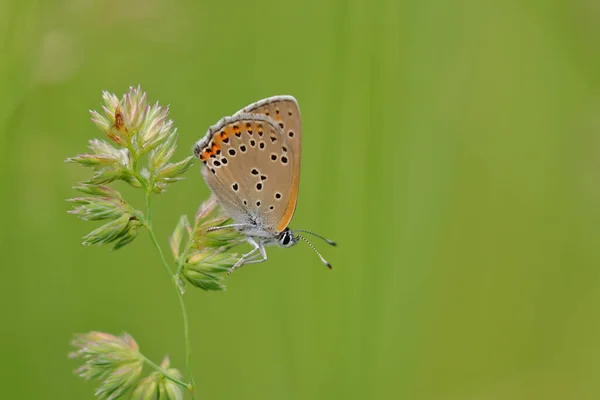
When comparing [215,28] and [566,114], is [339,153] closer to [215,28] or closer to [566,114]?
[215,28]

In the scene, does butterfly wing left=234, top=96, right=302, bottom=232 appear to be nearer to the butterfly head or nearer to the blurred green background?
the butterfly head

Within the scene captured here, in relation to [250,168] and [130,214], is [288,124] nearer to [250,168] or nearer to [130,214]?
[250,168]

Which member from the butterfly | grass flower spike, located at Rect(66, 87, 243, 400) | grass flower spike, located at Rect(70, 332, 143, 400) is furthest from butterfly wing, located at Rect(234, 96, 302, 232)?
grass flower spike, located at Rect(70, 332, 143, 400)

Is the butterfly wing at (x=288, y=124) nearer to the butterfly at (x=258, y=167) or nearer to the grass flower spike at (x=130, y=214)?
the butterfly at (x=258, y=167)

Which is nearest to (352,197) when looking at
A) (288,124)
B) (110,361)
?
(288,124)

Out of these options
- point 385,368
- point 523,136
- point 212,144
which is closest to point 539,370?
point 385,368

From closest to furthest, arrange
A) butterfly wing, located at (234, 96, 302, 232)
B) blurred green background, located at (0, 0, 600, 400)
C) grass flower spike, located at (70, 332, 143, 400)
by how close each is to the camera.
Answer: grass flower spike, located at (70, 332, 143, 400) → blurred green background, located at (0, 0, 600, 400) → butterfly wing, located at (234, 96, 302, 232)
